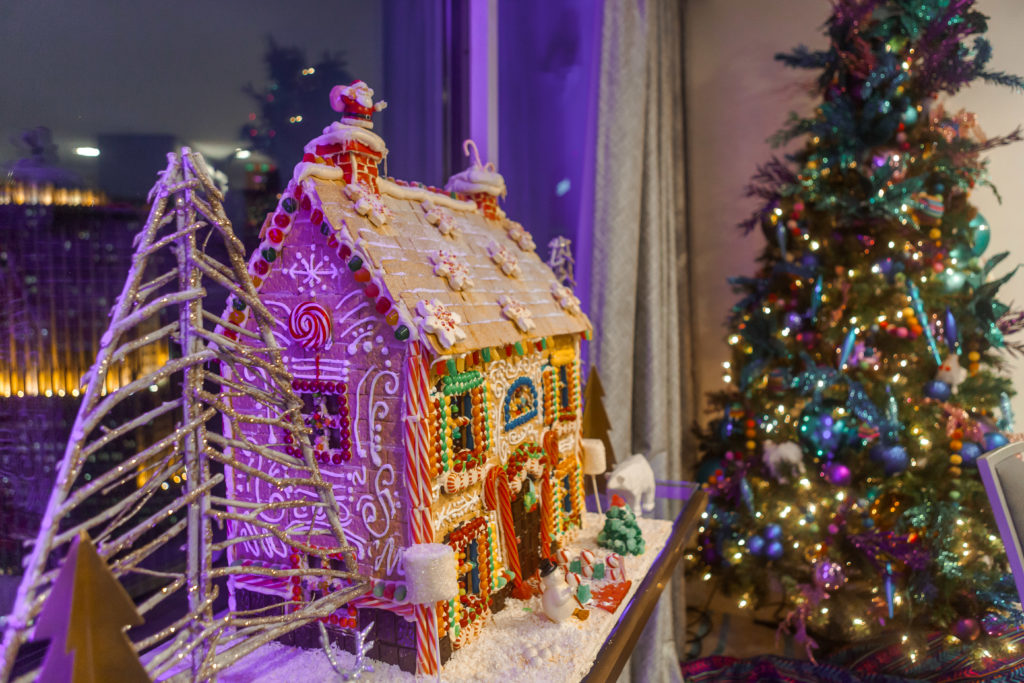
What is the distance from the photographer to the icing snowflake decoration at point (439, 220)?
1511 mm

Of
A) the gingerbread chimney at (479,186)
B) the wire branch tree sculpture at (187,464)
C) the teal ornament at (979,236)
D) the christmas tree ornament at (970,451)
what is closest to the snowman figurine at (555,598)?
the wire branch tree sculpture at (187,464)

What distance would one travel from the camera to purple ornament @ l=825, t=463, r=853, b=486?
2499 millimetres

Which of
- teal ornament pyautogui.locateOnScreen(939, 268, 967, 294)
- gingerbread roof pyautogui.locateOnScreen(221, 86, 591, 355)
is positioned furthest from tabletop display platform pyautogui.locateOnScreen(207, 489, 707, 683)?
teal ornament pyautogui.locateOnScreen(939, 268, 967, 294)

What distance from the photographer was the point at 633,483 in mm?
1945

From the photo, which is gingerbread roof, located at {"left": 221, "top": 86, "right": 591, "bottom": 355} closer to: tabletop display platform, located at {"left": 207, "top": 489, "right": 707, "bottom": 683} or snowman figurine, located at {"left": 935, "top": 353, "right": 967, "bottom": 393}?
tabletop display platform, located at {"left": 207, "top": 489, "right": 707, "bottom": 683}

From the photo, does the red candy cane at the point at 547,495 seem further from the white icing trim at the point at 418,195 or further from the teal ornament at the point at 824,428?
the teal ornament at the point at 824,428

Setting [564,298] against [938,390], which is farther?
[938,390]

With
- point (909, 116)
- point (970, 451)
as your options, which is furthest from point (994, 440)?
point (909, 116)

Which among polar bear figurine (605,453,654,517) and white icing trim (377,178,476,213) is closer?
white icing trim (377,178,476,213)

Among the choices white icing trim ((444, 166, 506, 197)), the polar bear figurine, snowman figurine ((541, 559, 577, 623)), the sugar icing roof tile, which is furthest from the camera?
the polar bear figurine

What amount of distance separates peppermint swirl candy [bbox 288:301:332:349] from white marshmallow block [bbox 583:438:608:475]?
972 millimetres

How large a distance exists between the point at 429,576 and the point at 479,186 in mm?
1095

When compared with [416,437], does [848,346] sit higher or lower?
higher

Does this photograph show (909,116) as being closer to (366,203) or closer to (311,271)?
(366,203)
